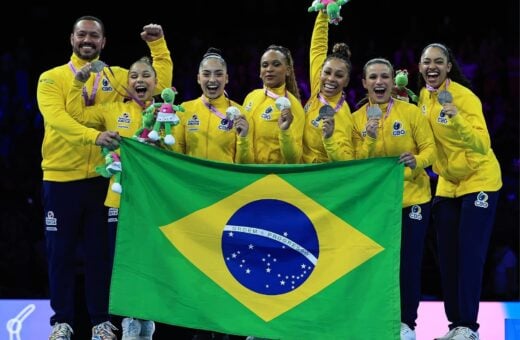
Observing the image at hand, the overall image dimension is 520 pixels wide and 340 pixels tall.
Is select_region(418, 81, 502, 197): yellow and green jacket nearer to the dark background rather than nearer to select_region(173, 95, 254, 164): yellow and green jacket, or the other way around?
select_region(173, 95, 254, 164): yellow and green jacket

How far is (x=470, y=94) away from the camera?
5938 millimetres

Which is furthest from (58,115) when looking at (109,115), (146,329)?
(146,329)

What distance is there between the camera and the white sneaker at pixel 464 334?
578 centimetres

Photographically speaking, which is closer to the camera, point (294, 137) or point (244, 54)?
point (294, 137)

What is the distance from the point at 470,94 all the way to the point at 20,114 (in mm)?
5215

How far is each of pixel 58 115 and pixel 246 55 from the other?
4906 millimetres

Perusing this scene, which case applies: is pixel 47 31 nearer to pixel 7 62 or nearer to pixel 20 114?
pixel 7 62

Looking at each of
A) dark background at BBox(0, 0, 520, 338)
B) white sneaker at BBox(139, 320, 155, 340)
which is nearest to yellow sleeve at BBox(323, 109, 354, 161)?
white sneaker at BBox(139, 320, 155, 340)

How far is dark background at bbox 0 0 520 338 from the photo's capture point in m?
8.61

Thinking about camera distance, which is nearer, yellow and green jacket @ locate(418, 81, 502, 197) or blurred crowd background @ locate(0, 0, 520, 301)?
yellow and green jacket @ locate(418, 81, 502, 197)

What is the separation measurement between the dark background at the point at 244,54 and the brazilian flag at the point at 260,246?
2.87m

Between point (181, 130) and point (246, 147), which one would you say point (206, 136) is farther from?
point (246, 147)

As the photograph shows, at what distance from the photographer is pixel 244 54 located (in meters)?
10.5

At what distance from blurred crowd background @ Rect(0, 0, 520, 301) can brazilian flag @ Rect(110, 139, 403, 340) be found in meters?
2.96
